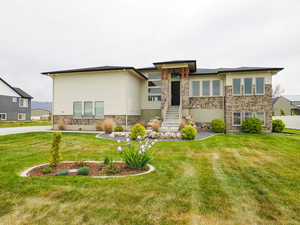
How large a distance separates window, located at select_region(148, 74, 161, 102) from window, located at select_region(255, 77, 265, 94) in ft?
28.7

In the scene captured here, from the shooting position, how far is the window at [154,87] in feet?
55.5

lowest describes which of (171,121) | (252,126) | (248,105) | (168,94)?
(252,126)

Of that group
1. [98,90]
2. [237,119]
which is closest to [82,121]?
[98,90]

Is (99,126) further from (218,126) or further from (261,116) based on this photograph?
(261,116)

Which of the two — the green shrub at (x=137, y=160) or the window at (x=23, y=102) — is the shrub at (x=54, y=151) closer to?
the green shrub at (x=137, y=160)

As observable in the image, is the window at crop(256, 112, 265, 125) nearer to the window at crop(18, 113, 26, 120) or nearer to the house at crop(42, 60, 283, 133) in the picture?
the house at crop(42, 60, 283, 133)

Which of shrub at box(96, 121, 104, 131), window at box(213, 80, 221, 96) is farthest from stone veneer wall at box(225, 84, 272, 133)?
shrub at box(96, 121, 104, 131)

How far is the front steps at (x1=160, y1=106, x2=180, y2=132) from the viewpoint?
42.2 ft

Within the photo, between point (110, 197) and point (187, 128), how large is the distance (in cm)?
809

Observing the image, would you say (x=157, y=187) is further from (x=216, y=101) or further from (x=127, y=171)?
(x=216, y=101)

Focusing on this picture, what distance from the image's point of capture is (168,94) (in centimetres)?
1602

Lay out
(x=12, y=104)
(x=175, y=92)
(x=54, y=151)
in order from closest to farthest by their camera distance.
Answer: (x=54, y=151)
(x=175, y=92)
(x=12, y=104)

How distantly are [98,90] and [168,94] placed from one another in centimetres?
659

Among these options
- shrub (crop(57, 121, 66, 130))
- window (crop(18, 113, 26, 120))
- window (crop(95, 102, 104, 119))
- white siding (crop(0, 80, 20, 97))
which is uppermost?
white siding (crop(0, 80, 20, 97))
